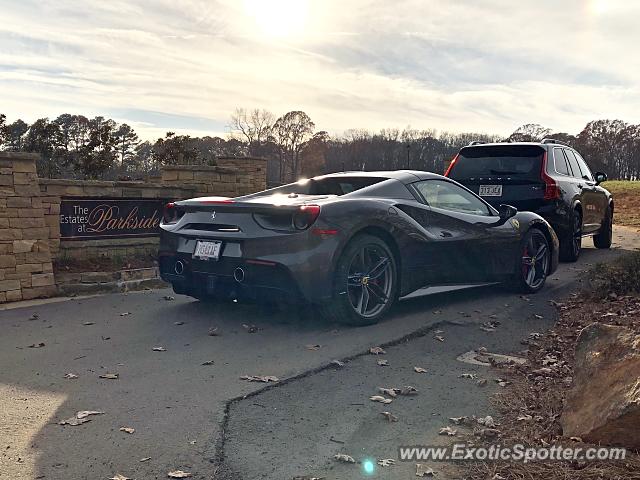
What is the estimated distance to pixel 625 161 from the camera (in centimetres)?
7012

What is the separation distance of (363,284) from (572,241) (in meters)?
5.61

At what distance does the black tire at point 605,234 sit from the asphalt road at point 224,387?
19.8 feet

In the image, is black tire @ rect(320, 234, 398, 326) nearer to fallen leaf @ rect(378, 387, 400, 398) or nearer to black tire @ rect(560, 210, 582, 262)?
fallen leaf @ rect(378, 387, 400, 398)

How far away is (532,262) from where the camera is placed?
7035mm

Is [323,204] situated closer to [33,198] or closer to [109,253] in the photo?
[33,198]

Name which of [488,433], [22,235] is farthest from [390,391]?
[22,235]

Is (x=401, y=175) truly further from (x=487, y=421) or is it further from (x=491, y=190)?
(x=491, y=190)

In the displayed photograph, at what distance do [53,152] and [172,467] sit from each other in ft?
70.8

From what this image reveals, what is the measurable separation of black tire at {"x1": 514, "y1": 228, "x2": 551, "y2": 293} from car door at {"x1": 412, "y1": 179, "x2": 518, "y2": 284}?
18 cm

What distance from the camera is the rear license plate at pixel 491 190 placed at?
905 centimetres

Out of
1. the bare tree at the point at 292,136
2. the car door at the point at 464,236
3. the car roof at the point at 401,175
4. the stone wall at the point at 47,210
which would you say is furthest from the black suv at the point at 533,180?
the bare tree at the point at 292,136

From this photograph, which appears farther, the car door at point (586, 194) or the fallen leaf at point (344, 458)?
the car door at point (586, 194)

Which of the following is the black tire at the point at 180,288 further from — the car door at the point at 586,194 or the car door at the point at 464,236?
the car door at the point at 586,194

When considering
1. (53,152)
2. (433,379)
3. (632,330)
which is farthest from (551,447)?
(53,152)
